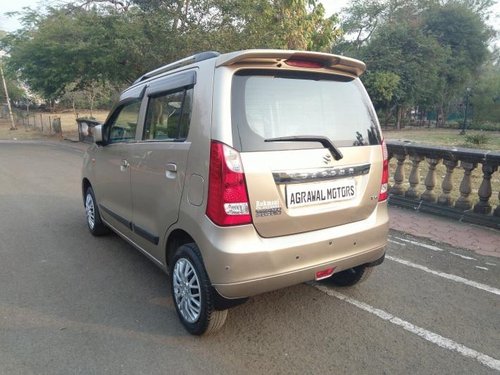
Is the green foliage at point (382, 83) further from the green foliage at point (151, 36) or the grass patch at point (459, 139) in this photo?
the green foliage at point (151, 36)

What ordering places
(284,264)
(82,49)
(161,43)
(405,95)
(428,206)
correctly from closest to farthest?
(284,264), (428,206), (161,43), (82,49), (405,95)

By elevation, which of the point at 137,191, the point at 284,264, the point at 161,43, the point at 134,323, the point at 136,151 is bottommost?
the point at 134,323

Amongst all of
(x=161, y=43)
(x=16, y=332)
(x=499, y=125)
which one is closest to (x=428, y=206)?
(x=16, y=332)

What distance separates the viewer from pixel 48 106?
4609 cm

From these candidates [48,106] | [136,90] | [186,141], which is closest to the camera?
[186,141]

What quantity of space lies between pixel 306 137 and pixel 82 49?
51.3 ft

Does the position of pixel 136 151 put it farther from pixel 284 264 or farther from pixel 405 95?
pixel 405 95

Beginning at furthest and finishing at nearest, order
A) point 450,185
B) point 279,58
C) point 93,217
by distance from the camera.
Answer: point 450,185
point 93,217
point 279,58

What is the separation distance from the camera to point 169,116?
3088 mm

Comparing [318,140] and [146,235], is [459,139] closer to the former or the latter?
[318,140]

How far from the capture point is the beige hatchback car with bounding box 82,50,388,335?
8.11 feet

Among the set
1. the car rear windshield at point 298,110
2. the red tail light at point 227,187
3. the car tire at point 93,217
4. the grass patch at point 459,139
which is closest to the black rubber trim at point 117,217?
the car tire at point 93,217

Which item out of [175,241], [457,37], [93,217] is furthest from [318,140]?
[457,37]

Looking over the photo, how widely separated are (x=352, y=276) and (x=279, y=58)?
79.4 inches
